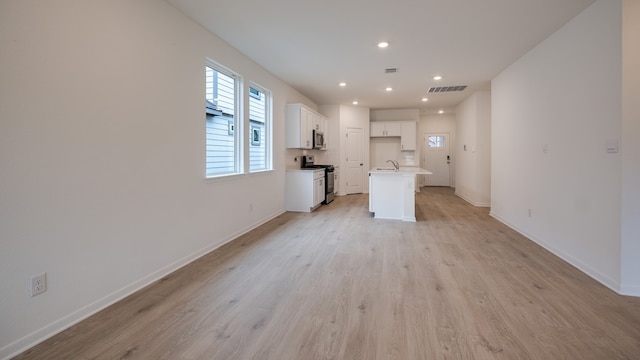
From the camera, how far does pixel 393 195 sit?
17.5 feet

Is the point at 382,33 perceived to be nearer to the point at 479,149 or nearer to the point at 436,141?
Answer: the point at 479,149

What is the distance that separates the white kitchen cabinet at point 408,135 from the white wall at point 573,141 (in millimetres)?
4302

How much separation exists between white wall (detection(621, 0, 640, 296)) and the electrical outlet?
4.28m

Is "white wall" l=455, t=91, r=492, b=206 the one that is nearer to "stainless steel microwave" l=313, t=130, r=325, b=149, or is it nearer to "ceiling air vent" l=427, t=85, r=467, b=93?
"ceiling air vent" l=427, t=85, r=467, b=93

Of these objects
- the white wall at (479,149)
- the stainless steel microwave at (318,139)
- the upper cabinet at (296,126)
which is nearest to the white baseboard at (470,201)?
the white wall at (479,149)

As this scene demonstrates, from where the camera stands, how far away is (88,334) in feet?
6.14

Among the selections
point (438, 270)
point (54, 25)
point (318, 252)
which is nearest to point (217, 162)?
point (318, 252)

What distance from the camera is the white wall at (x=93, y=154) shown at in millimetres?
1697

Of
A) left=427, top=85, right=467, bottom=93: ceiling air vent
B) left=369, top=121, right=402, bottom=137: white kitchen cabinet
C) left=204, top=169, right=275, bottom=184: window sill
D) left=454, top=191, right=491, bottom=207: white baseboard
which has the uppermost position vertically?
left=427, top=85, right=467, bottom=93: ceiling air vent

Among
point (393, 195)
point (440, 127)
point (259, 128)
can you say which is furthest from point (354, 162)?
point (259, 128)

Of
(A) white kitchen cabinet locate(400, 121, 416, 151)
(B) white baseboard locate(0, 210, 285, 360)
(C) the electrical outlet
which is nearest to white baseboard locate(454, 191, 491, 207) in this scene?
(A) white kitchen cabinet locate(400, 121, 416, 151)

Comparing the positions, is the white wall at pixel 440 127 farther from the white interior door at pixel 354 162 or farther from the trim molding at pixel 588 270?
the trim molding at pixel 588 270

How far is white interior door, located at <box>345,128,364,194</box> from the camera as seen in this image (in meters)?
8.57

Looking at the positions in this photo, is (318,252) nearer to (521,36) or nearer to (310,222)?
(310,222)
